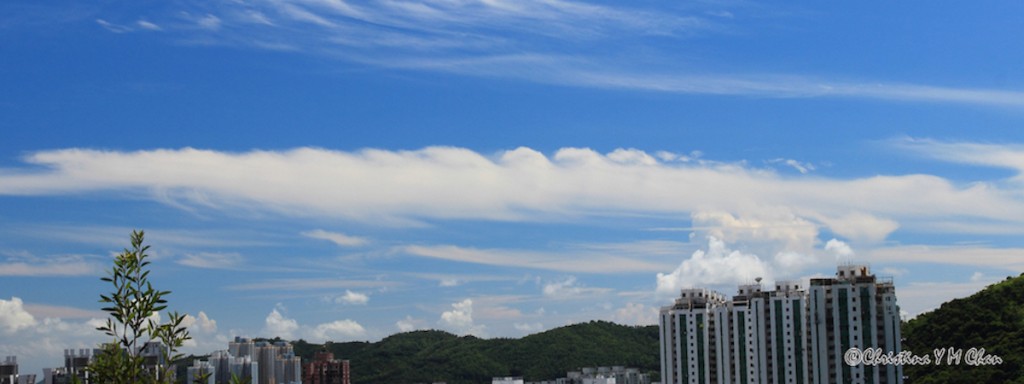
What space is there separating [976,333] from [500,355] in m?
51.1

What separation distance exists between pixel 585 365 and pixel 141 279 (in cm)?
8850

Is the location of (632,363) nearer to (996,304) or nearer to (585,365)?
(585,365)

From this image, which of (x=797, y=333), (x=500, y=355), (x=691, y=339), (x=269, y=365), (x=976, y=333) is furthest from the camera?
(x=500, y=355)

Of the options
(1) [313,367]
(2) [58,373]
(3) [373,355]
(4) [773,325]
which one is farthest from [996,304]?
(3) [373,355]

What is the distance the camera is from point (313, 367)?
65312mm

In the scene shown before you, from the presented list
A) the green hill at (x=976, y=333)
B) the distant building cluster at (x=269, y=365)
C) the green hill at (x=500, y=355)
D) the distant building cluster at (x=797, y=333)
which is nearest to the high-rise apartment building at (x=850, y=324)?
the distant building cluster at (x=797, y=333)

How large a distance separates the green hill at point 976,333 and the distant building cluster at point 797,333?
17.6 ft

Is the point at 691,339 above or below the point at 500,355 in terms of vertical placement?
above

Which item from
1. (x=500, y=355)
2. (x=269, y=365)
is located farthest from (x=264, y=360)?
(x=500, y=355)

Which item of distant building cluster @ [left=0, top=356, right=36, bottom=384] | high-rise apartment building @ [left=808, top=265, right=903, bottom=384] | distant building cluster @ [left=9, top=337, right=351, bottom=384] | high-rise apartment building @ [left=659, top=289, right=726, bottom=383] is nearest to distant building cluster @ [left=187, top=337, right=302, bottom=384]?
distant building cluster @ [left=9, top=337, right=351, bottom=384]

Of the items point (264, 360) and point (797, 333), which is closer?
point (797, 333)

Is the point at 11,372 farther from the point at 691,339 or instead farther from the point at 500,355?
the point at 500,355

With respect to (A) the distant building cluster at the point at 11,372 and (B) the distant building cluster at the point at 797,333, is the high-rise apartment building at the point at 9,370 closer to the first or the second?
(A) the distant building cluster at the point at 11,372

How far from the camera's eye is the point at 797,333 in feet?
146
